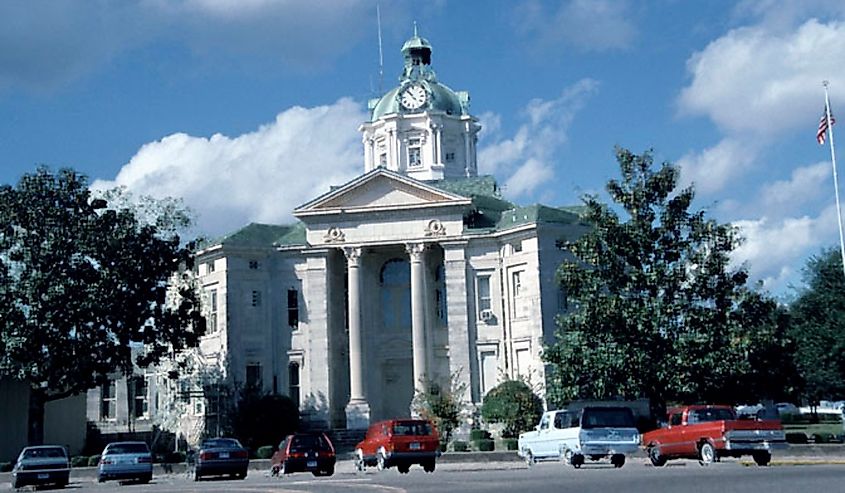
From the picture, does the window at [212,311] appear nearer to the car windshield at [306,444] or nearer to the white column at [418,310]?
the white column at [418,310]

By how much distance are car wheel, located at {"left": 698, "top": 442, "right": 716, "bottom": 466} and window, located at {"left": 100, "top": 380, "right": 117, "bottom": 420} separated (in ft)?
167

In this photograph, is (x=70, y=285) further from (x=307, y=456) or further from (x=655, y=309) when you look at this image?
(x=655, y=309)

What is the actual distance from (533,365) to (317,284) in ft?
40.7

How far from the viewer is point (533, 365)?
5809 cm

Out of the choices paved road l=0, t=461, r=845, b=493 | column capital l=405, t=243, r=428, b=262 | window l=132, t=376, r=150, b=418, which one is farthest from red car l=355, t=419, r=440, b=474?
window l=132, t=376, r=150, b=418

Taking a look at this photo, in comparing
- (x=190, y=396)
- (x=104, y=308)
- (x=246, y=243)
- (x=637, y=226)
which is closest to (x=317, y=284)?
(x=246, y=243)

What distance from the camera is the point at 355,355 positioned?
197 feet

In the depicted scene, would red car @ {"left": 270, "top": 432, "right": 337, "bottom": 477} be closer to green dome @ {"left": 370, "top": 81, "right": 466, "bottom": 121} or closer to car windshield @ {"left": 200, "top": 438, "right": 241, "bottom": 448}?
car windshield @ {"left": 200, "top": 438, "right": 241, "bottom": 448}

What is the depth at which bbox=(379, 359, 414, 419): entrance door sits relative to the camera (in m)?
63.2

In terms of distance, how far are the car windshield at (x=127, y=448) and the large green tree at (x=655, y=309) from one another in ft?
50.4

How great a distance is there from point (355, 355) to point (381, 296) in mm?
4991

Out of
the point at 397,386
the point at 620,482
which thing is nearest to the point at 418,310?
the point at 397,386

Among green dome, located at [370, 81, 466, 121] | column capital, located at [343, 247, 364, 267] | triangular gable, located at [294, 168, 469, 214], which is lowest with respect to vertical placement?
column capital, located at [343, 247, 364, 267]

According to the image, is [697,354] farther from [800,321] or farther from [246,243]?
[246,243]
